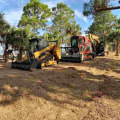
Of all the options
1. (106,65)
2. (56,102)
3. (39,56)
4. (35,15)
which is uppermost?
(35,15)

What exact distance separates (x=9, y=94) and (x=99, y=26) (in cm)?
3007

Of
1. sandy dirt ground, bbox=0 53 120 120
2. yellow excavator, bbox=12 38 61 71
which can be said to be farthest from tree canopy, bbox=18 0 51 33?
sandy dirt ground, bbox=0 53 120 120

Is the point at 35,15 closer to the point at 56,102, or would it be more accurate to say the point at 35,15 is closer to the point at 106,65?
the point at 106,65

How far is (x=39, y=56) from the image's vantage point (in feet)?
28.2

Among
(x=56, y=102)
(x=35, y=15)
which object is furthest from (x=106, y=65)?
(x=35, y=15)

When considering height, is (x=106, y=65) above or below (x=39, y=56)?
below

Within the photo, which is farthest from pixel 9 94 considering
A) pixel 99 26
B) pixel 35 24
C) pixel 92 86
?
pixel 99 26

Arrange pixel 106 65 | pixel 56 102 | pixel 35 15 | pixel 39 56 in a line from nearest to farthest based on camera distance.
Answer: pixel 56 102, pixel 39 56, pixel 106 65, pixel 35 15

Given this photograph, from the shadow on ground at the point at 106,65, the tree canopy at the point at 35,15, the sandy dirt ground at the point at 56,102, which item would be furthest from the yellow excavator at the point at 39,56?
the tree canopy at the point at 35,15

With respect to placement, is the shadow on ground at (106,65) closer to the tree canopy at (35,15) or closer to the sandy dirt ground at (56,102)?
the sandy dirt ground at (56,102)

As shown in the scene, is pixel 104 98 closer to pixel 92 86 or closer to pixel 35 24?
pixel 92 86

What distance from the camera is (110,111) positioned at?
144 inches

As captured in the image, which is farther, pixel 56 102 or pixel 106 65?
pixel 106 65

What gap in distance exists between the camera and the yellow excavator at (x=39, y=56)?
8116 millimetres
